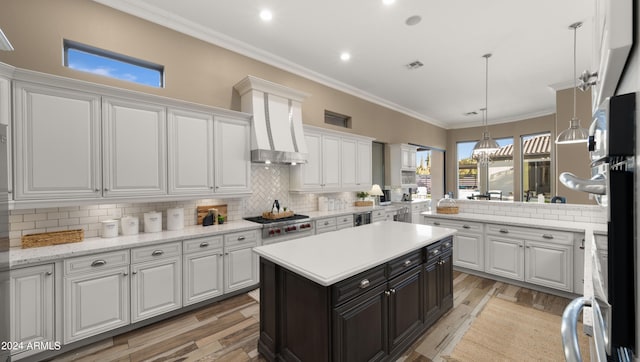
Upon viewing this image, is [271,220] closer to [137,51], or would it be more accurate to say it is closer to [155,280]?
[155,280]

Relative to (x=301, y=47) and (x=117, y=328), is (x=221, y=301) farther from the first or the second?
(x=301, y=47)

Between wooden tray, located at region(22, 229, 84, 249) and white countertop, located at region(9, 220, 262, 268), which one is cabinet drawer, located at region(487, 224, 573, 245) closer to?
white countertop, located at region(9, 220, 262, 268)

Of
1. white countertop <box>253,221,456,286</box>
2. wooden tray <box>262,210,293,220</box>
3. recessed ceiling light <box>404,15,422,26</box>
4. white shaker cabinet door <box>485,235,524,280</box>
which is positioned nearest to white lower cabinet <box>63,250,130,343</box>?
white countertop <box>253,221,456,286</box>

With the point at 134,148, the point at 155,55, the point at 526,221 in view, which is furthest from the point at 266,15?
the point at 526,221

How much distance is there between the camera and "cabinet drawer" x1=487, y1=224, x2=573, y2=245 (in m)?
3.26

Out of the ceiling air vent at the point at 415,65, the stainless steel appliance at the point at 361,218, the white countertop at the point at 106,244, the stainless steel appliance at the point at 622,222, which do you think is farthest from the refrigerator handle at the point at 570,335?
the ceiling air vent at the point at 415,65

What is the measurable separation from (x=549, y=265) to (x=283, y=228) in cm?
357

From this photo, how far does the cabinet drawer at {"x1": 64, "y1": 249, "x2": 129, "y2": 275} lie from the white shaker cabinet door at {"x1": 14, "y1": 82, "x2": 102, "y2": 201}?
23.3 inches

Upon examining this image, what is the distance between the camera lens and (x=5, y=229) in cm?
153

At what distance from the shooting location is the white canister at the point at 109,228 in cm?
272

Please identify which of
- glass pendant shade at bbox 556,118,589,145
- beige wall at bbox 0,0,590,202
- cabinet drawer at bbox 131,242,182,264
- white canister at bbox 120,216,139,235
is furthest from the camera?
glass pendant shade at bbox 556,118,589,145

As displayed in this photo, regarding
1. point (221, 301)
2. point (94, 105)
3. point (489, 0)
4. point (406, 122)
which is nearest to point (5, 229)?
point (94, 105)

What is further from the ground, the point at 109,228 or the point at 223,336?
the point at 109,228

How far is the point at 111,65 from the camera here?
2.97 m
